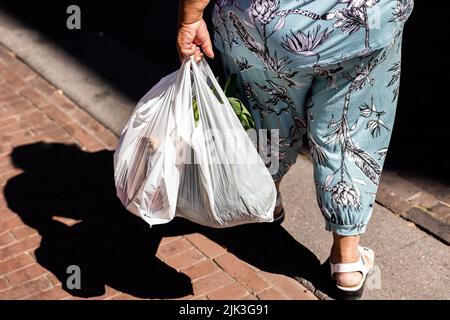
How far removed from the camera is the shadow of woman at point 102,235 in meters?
3.90

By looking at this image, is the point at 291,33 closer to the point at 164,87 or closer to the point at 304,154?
the point at 164,87

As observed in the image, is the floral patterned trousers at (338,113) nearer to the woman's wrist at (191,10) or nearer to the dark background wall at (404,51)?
the woman's wrist at (191,10)

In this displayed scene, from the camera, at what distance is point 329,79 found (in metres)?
3.31

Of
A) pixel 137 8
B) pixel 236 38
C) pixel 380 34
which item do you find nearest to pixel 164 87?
pixel 236 38

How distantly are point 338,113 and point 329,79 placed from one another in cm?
14

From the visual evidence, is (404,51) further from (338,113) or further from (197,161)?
(197,161)

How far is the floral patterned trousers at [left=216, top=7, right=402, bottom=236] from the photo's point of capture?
3314 millimetres

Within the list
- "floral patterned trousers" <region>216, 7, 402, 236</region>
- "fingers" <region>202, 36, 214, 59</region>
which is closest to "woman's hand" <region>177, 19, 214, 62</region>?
"fingers" <region>202, 36, 214, 59</region>

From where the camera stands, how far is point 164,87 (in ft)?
11.6

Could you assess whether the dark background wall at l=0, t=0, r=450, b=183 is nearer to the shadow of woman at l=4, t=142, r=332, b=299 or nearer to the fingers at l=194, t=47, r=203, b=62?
the shadow of woman at l=4, t=142, r=332, b=299

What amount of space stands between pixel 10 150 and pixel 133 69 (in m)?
1.09

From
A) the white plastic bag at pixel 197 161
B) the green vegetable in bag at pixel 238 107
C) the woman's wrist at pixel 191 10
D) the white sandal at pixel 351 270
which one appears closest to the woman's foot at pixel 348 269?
the white sandal at pixel 351 270

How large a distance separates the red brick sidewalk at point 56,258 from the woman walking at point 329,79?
1.17 ft

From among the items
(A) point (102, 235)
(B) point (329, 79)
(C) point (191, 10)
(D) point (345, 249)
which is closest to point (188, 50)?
(C) point (191, 10)
